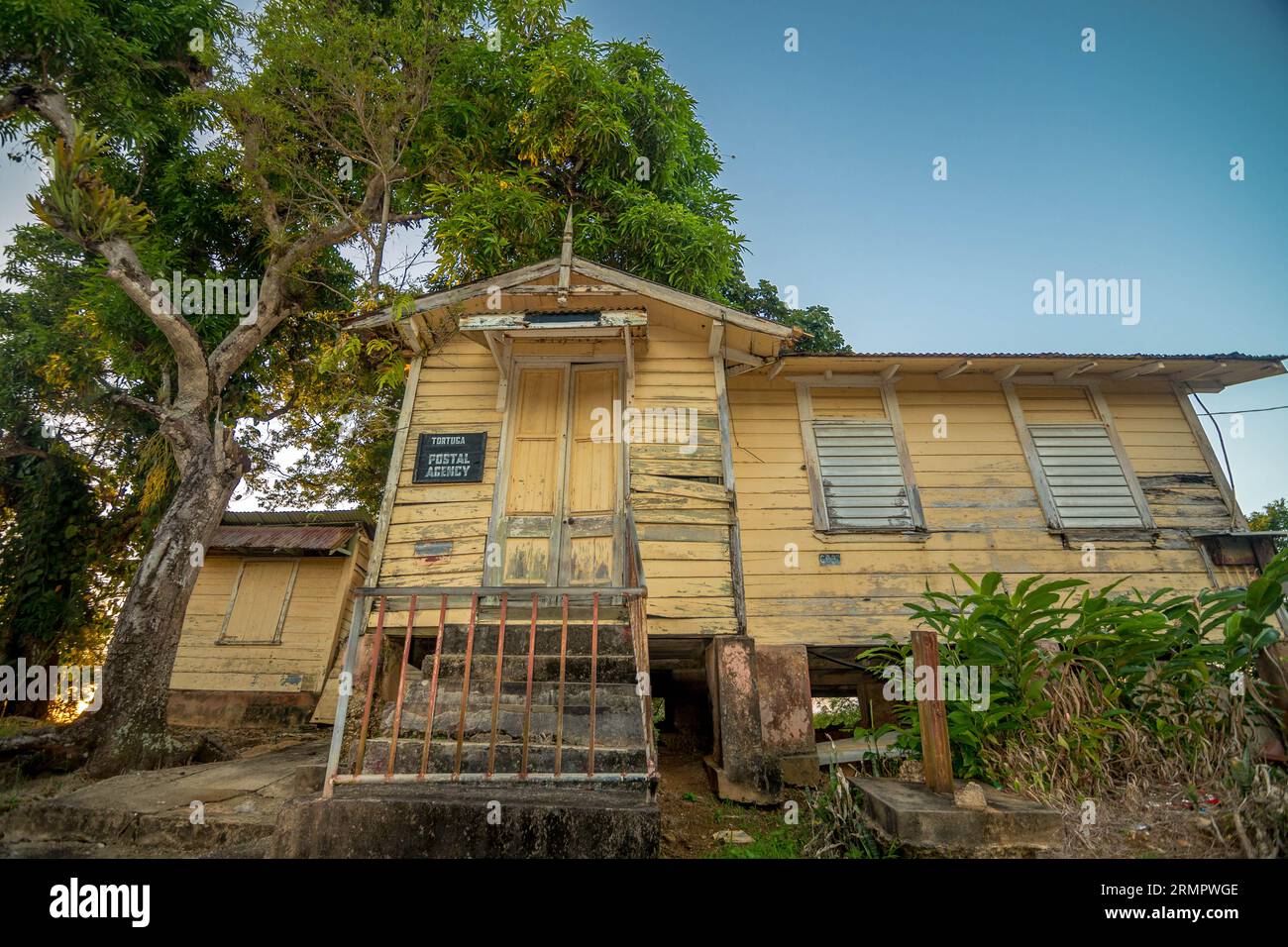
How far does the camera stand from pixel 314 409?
36.2ft

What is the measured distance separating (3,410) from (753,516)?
14784 millimetres

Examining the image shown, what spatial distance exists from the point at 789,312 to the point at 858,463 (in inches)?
296

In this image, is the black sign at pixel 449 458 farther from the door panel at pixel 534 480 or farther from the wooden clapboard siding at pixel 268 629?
the wooden clapboard siding at pixel 268 629

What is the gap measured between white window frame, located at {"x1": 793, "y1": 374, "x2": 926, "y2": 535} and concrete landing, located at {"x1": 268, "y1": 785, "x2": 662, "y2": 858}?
16.0ft

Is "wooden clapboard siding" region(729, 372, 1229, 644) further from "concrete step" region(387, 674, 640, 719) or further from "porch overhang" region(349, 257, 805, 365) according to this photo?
"concrete step" region(387, 674, 640, 719)

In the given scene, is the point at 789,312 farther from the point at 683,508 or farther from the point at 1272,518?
the point at 1272,518

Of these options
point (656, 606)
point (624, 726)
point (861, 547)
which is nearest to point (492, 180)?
point (656, 606)

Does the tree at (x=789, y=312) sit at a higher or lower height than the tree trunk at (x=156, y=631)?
higher

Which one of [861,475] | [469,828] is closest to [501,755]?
[469,828]

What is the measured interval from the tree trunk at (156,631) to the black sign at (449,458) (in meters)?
3.47

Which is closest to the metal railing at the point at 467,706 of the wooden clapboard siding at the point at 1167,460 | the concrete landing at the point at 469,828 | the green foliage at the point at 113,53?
the concrete landing at the point at 469,828

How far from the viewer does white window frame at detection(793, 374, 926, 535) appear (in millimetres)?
7059

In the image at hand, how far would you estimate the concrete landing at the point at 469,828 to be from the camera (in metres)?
2.84

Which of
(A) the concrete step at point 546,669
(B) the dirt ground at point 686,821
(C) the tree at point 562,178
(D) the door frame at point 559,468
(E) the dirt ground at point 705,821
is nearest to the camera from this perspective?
(B) the dirt ground at point 686,821
